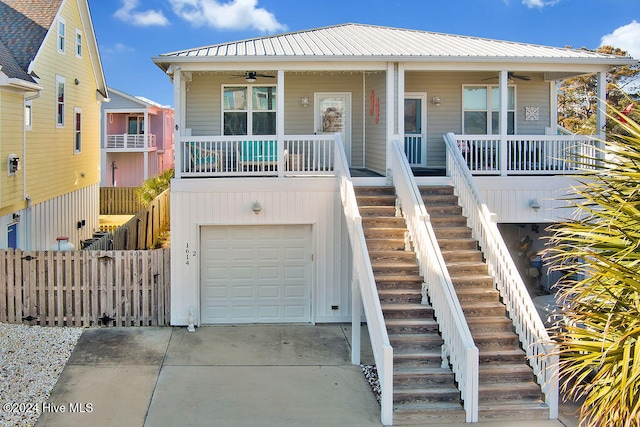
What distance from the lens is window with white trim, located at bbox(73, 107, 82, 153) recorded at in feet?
64.4

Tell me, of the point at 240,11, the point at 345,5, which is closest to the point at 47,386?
the point at 345,5

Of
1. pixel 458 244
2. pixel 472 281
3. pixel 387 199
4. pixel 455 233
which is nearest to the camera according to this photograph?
pixel 472 281

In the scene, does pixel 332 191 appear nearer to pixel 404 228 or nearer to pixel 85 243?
pixel 404 228

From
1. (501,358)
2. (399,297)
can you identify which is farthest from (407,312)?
(501,358)

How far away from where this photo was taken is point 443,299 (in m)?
9.15

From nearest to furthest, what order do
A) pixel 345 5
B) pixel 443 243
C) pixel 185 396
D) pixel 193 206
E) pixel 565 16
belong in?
1. pixel 185 396
2. pixel 443 243
3. pixel 193 206
4. pixel 345 5
5. pixel 565 16

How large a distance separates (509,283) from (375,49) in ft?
21.2

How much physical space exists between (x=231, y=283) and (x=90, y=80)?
1246cm

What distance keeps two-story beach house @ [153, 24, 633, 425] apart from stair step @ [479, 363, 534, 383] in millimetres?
21

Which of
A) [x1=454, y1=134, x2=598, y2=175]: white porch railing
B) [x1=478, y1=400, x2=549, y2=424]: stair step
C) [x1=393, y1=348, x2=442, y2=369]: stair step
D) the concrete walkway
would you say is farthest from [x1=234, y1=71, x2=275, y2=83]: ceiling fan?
[x1=478, y1=400, x2=549, y2=424]: stair step

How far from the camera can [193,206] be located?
41.0 feet

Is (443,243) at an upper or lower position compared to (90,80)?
lower

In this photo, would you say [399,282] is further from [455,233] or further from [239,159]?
[239,159]

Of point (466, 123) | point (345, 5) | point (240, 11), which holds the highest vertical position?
point (240, 11)
